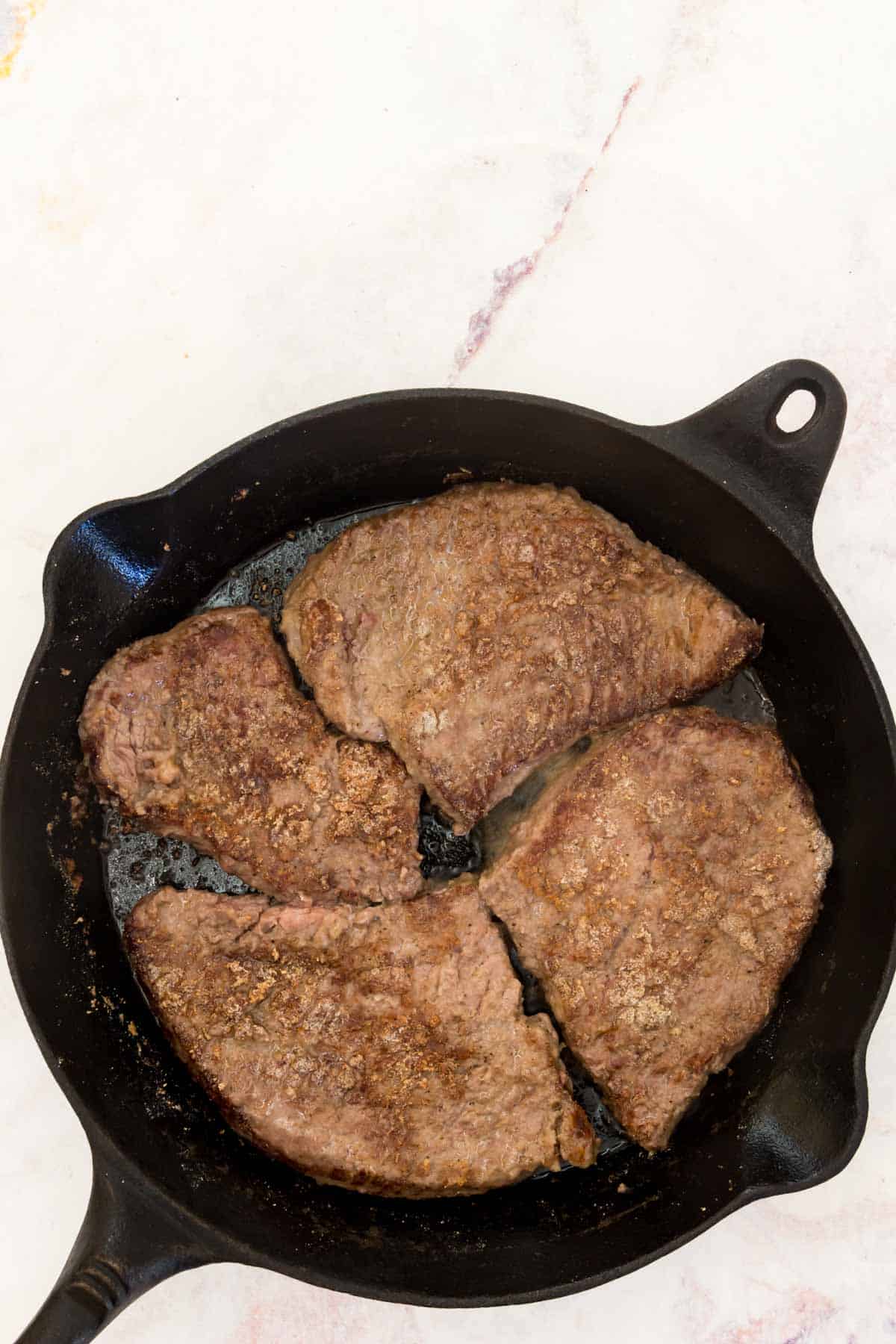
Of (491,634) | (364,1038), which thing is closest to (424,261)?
(491,634)

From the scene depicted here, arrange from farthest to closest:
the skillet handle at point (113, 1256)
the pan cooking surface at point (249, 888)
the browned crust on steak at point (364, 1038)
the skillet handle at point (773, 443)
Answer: the pan cooking surface at point (249, 888) < the browned crust on steak at point (364, 1038) < the skillet handle at point (773, 443) < the skillet handle at point (113, 1256)

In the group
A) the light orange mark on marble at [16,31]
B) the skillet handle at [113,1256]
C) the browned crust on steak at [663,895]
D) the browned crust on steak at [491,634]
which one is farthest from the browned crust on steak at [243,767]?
the light orange mark on marble at [16,31]

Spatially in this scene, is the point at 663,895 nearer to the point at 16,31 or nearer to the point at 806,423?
the point at 806,423

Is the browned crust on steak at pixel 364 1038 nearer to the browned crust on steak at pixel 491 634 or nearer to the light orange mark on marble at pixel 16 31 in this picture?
the browned crust on steak at pixel 491 634

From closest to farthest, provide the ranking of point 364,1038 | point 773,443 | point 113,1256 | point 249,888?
point 113,1256 < point 773,443 < point 364,1038 < point 249,888

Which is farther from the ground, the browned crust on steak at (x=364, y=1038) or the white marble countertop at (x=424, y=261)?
the white marble countertop at (x=424, y=261)

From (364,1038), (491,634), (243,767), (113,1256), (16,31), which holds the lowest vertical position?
(113,1256)

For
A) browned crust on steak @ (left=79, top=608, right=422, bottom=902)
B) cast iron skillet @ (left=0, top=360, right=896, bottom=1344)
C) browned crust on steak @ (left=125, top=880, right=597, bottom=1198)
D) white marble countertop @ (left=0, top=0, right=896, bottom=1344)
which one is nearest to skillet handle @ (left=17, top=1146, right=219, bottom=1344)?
cast iron skillet @ (left=0, top=360, right=896, bottom=1344)
